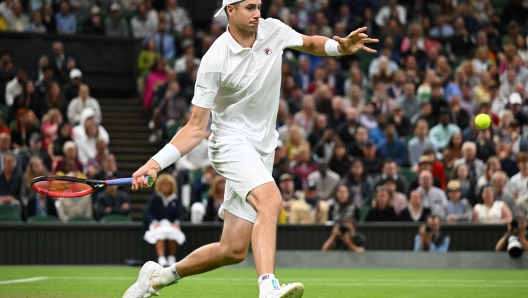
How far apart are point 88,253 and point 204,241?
6.03 ft

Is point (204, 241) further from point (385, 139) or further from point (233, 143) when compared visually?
point (233, 143)

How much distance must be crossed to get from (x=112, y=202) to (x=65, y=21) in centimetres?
644

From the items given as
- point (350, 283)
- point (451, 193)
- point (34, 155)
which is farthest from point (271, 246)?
point (34, 155)

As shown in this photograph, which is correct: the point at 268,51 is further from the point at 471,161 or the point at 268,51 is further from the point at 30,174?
the point at 471,161

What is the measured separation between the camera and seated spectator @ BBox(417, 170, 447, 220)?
1459cm

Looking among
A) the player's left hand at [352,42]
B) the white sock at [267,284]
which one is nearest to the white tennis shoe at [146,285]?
the white sock at [267,284]

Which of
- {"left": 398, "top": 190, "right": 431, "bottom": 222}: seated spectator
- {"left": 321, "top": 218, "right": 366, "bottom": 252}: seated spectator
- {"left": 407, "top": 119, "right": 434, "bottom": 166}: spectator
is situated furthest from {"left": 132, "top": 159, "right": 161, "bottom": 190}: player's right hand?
{"left": 407, "top": 119, "right": 434, "bottom": 166}: spectator

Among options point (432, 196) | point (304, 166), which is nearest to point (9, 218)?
point (304, 166)

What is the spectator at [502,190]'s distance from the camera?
14469mm

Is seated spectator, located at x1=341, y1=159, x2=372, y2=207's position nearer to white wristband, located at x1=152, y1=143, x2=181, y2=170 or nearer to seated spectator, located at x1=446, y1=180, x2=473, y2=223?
seated spectator, located at x1=446, y1=180, x2=473, y2=223

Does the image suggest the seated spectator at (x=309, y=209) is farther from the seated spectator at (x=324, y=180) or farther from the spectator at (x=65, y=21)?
the spectator at (x=65, y=21)

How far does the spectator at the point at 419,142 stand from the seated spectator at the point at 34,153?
6.20 m

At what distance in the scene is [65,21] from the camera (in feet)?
66.1

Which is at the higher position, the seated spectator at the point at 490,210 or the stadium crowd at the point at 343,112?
the stadium crowd at the point at 343,112
